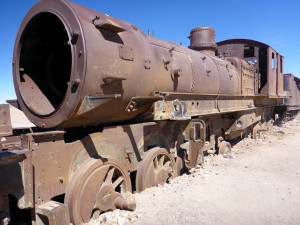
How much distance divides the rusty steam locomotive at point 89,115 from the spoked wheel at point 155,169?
0.06ft

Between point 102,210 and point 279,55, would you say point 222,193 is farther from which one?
point 279,55

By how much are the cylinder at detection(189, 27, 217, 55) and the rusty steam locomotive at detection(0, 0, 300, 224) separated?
2303 mm

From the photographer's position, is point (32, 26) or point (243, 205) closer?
point (32, 26)

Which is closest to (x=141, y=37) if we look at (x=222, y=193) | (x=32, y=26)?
(x=32, y=26)

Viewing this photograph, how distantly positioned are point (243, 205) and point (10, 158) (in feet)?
10.5

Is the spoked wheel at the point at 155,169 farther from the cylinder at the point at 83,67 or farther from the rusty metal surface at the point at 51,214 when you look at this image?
the rusty metal surface at the point at 51,214

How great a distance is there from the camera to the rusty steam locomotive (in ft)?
8.40

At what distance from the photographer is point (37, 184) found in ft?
8.34

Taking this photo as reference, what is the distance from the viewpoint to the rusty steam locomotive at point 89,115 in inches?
101

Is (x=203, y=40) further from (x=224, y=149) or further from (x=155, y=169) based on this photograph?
(x=155, y=169)

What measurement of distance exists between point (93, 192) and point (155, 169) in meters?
1.49

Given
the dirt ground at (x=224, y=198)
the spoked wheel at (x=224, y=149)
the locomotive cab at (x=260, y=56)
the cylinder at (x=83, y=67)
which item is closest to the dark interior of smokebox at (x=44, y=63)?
the cylinder at (x=83, y=67)

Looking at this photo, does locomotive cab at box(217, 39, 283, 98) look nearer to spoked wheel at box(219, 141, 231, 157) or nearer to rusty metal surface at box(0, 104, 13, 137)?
spoked wheel at box(219, 141, 231, 157)

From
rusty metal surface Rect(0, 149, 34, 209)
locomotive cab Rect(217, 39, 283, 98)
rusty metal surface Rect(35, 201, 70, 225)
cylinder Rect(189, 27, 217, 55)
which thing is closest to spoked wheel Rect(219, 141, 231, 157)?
cylinder Rect(189, 27, 217, 55)
